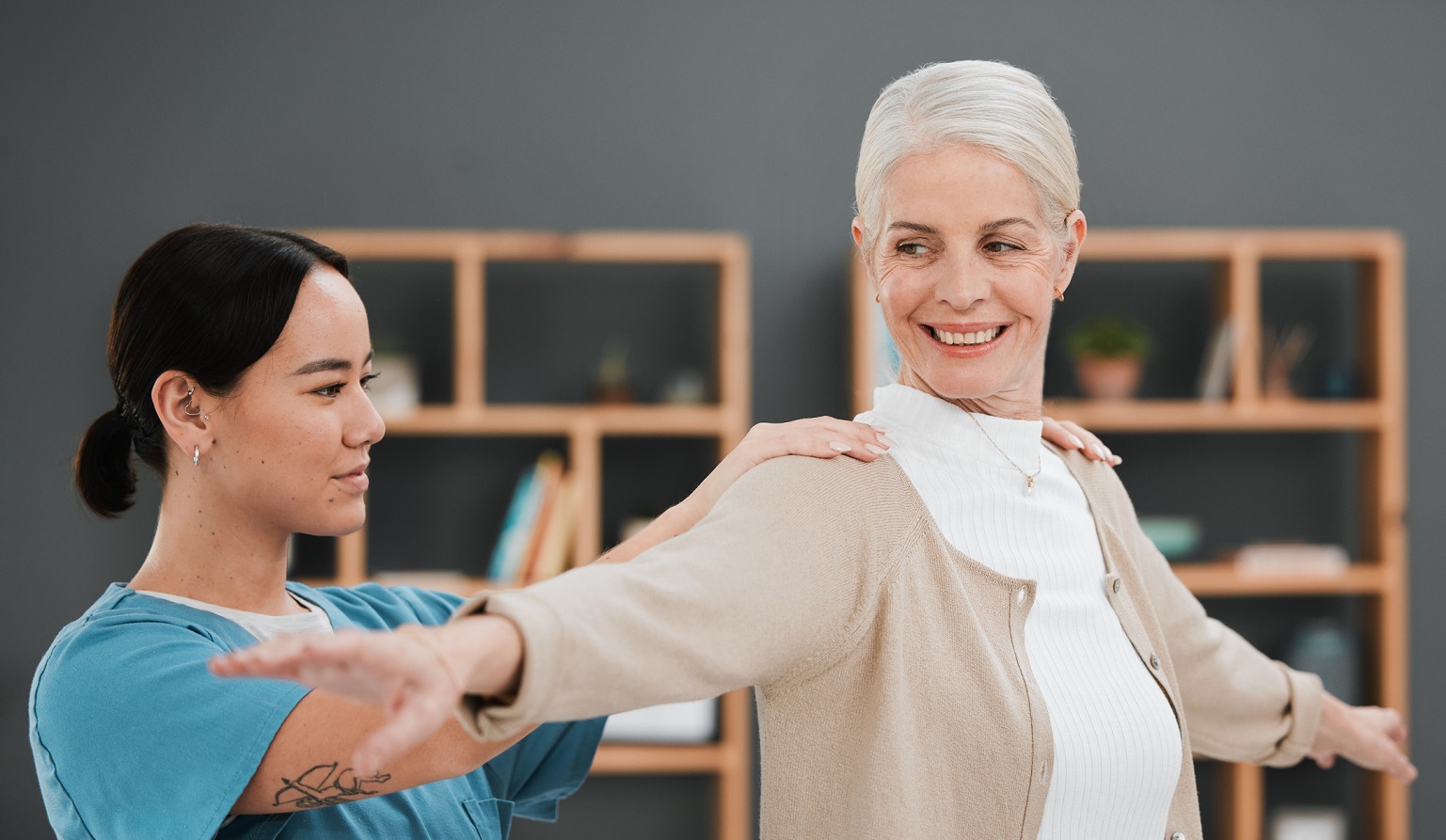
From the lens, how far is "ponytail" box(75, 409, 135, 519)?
1.50m

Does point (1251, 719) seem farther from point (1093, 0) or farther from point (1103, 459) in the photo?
point (1093, 0)

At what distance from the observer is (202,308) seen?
4.47 ft

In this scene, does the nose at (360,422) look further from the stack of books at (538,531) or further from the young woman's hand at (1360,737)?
the stack of books at (538,531)

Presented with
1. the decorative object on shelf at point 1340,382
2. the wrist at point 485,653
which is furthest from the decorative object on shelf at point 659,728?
the wrist at point 485,653

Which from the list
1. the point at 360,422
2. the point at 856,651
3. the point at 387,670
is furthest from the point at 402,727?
the point at 360,422

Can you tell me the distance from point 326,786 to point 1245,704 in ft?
3.60

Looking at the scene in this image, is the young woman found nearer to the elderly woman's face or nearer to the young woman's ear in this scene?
the young woman's ear

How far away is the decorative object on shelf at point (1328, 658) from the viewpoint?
318cm

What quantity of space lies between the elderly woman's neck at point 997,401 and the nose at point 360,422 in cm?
62

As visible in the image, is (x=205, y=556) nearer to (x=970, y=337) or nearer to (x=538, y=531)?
(x=970, y=337)

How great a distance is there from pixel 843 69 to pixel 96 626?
2.66 m

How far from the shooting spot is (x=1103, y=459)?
1.44m

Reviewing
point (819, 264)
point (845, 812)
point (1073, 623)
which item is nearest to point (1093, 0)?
point (819, 264)

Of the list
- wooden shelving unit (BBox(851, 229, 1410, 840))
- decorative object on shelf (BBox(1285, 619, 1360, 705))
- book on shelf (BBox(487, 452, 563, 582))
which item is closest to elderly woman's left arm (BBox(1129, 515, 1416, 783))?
wooden shelving unit (BBox(851, 229, 1410, 840))
